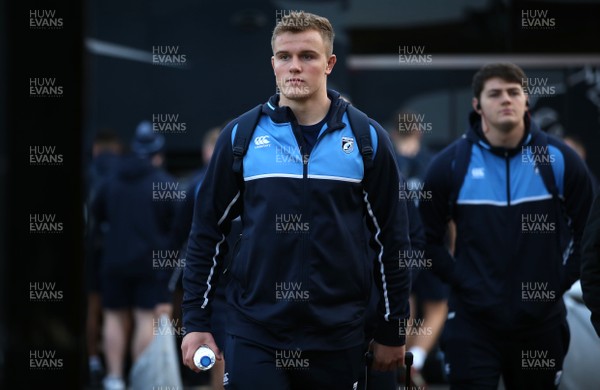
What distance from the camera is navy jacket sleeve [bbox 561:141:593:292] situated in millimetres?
5832

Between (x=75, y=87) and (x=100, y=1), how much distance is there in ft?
24.0

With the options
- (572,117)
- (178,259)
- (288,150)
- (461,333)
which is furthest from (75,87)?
(572,117)

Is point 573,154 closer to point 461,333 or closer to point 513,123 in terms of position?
point 513,123

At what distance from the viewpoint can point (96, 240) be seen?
35.7 ft

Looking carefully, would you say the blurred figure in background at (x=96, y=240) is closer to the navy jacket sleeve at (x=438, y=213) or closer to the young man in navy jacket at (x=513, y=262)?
the navy jacket sleeve at (x=438, y=213)

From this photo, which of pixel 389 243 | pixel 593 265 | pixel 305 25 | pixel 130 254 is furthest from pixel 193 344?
pixel 130 254

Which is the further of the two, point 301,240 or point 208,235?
point 208,235

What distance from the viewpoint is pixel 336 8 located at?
9750 millimetres

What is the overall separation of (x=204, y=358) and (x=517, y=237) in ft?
6.25

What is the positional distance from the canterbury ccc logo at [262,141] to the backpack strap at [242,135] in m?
0.03

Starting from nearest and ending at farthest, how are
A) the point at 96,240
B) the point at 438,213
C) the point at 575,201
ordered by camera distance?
1. the point at 575,201
2. the point at 438,213
3. the point at 96,240

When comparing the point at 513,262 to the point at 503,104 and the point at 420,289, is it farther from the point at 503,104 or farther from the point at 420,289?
the point at 420,289

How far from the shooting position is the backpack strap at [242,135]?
188 inches

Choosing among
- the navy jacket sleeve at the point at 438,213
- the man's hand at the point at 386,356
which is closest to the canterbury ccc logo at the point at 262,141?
the man's hand at the point at 386,356
